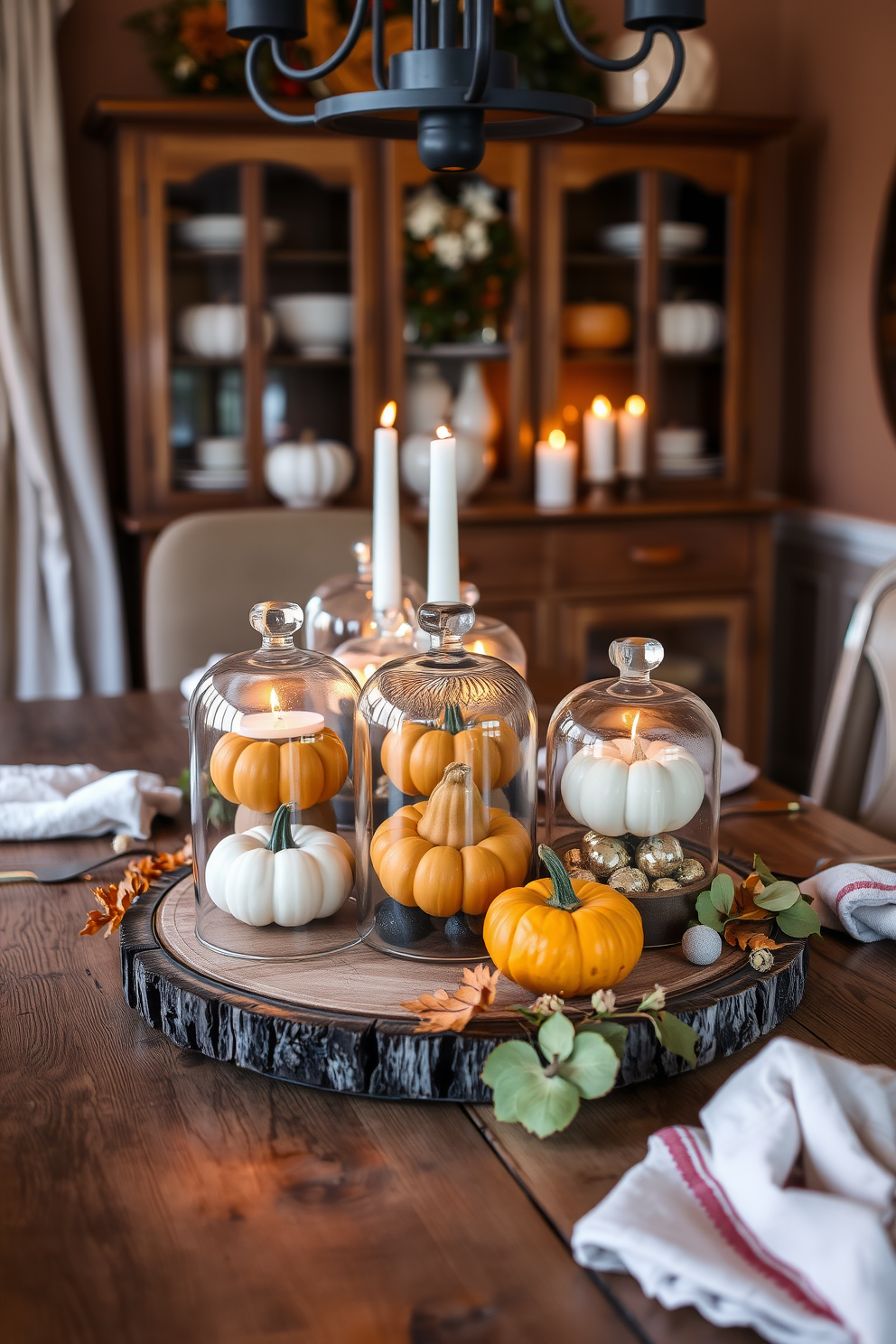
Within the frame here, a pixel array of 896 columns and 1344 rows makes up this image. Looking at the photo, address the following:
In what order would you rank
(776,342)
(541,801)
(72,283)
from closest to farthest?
(541,801)
(72,283)
(776,342)

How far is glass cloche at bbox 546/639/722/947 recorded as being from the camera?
0.89 m

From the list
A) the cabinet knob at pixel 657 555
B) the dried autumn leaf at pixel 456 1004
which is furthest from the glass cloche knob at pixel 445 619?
the cabinet knob at pixel 657 555

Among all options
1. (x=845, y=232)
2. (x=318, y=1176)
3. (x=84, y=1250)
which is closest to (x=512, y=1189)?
(x=318, y=1176)

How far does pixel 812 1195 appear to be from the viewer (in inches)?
23.9

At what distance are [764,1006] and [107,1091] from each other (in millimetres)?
424

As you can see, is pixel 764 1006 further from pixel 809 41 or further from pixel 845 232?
pixel 809 41

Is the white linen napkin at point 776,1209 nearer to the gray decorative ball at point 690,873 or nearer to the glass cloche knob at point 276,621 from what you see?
the gray decorative ball at point 690,873


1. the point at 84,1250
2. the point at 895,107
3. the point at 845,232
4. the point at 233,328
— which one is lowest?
the point at 84,1250

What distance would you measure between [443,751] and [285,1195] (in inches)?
11.6

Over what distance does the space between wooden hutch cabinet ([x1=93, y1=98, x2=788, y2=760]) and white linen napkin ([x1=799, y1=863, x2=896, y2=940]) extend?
1.96 m

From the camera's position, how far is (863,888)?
1.00 meters

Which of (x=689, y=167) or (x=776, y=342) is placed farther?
(x=776, y=342)

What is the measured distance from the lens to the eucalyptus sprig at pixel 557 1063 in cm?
71

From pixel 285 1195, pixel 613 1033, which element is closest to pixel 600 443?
pixel 613 1033
